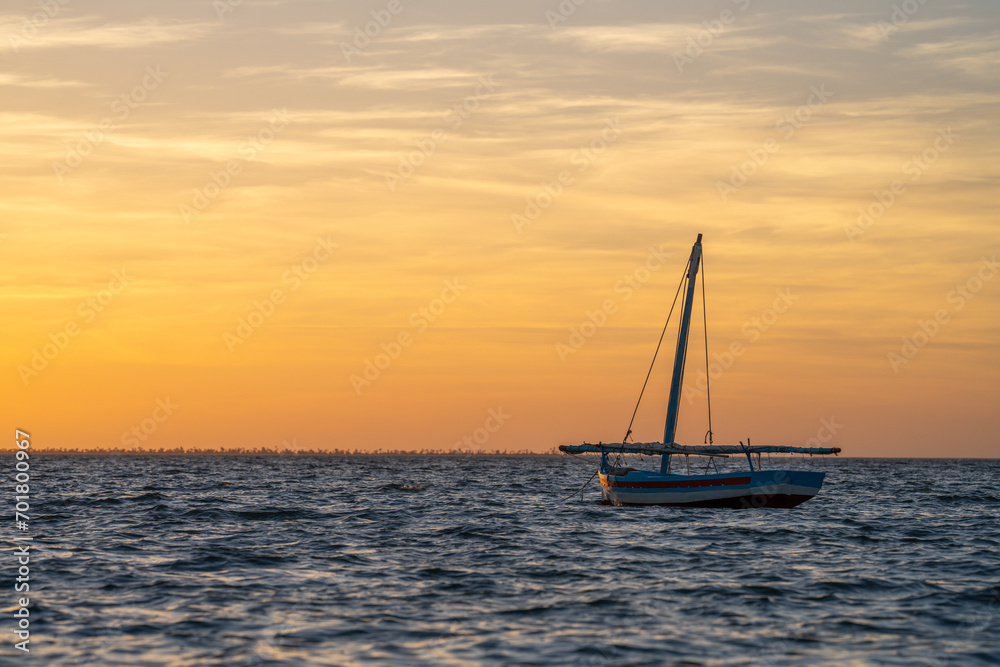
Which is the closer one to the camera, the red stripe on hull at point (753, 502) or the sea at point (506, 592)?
the sea at point (506, 592)

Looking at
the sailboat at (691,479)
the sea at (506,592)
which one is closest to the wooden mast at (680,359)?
the sailboat at (691,479)

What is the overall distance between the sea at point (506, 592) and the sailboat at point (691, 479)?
640 cm

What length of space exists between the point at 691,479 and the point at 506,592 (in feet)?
103

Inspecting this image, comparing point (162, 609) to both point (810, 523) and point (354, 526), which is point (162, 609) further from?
point (810, 523)

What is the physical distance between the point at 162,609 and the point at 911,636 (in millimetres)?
16616

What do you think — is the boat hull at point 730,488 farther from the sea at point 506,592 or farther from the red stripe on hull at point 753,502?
the sea at point 506,592

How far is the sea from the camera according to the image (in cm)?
1939

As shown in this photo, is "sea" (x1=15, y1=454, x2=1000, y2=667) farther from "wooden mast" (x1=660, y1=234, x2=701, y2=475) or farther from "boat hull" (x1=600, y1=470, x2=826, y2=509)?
"wooden mast" (x1=660, y1=234, x2=701, y2=475)

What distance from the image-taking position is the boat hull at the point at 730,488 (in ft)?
181

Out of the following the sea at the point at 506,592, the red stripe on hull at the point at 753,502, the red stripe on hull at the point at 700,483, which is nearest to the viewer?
the sea at the point at 506,592

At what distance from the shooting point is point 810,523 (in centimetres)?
4784

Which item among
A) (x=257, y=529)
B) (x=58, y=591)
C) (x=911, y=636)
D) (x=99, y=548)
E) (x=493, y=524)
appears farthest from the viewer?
(x=493, y=524)

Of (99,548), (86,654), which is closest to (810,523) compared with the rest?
(99,548)

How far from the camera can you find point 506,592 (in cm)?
2602
